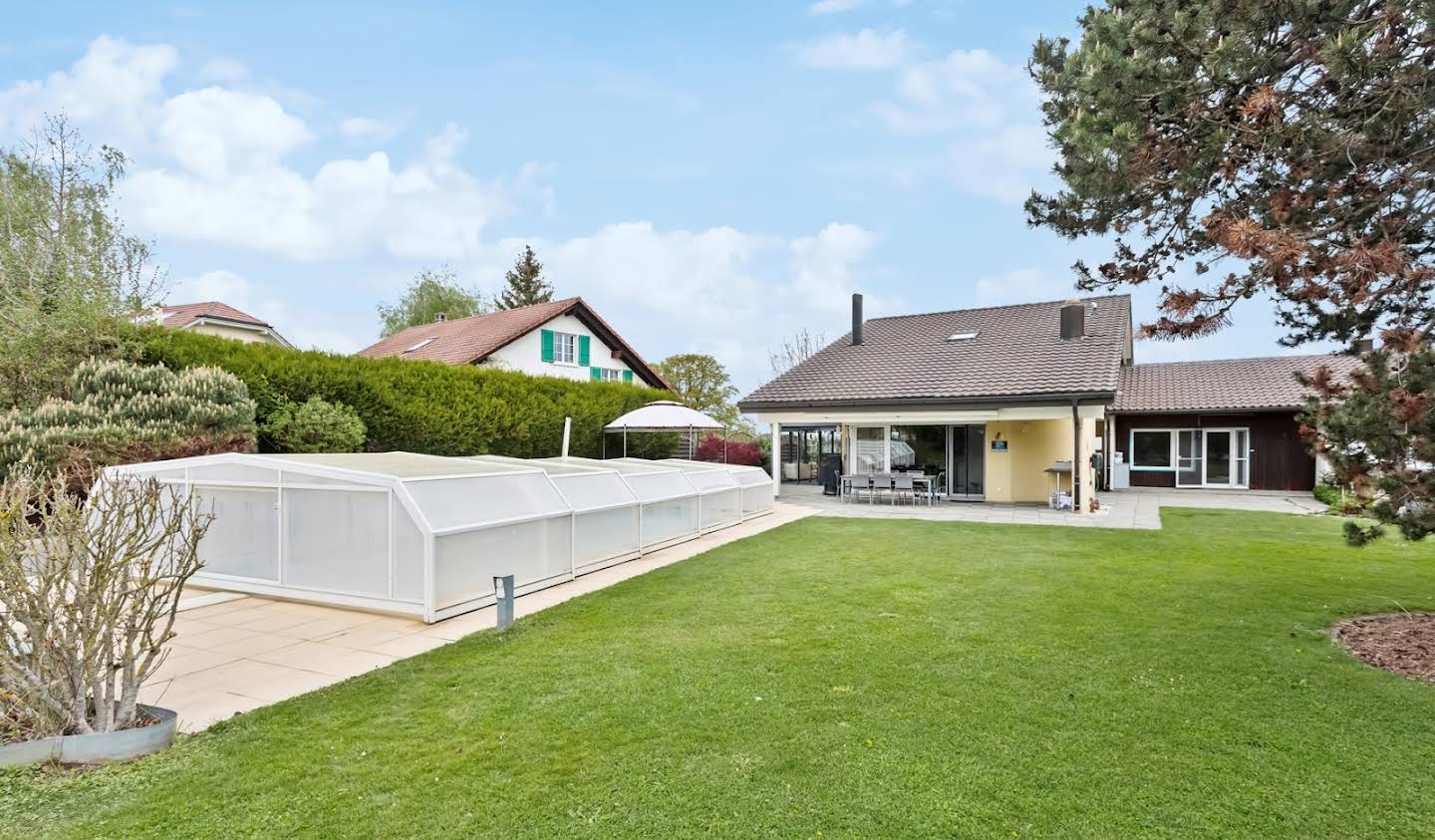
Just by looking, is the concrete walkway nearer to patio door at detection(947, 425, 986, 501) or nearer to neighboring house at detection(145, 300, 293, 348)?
patio door at detection(947, 425, 986, 501)

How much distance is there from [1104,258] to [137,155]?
775 inches

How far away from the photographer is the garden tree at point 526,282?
41.6 m

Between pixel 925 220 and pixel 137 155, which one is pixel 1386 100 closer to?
pixel 925 220

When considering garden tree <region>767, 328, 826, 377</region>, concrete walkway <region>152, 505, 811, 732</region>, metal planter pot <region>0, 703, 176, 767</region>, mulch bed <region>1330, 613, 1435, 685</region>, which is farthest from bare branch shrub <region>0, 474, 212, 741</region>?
garden tree <region>767, 328, 826, 377</region>

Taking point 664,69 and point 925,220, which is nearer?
point 664,69

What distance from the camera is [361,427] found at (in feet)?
41.9

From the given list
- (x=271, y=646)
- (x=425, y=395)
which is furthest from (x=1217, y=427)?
(x=271, y=646)

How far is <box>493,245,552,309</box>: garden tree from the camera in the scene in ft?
136

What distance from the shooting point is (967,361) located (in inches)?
699

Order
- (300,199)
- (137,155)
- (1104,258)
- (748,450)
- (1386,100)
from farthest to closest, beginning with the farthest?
(748,450)
(300,199)
(137,155)
(1104,258)
(1386,100)

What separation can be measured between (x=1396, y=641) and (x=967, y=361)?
12510 mm

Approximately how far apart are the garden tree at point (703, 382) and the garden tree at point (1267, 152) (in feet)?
90.5

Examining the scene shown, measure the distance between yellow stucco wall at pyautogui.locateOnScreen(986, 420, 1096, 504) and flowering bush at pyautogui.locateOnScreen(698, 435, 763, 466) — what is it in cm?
797

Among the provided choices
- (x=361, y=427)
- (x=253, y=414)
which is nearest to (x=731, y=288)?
(x=361, y=427)
